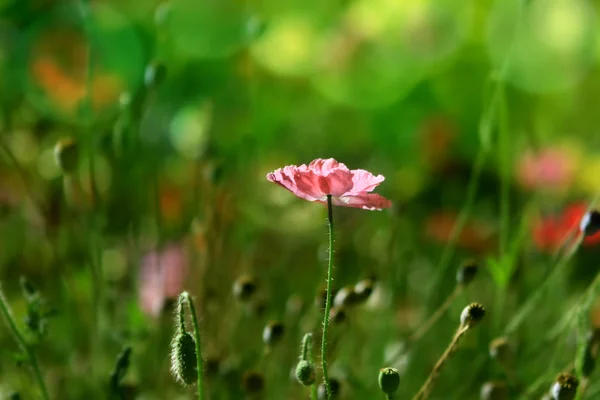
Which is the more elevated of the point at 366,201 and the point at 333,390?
the point at 366,201

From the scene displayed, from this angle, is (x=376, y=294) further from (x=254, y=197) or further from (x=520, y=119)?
(x=520, y=119)

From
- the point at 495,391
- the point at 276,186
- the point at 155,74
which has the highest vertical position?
the point at 155,74

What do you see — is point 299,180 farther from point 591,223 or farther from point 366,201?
point 591,223

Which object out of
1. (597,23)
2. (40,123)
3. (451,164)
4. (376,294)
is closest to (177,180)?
(40,123)

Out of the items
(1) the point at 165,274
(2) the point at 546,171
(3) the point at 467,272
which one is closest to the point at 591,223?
(3) the point at 467,272

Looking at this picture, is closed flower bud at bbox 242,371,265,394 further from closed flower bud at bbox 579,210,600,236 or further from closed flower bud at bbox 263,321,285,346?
closed flower bud at bbox 579,210,600,236

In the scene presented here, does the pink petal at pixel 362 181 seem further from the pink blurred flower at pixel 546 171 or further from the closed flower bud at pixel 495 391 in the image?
the pink blurred flower at pixel 546 171
